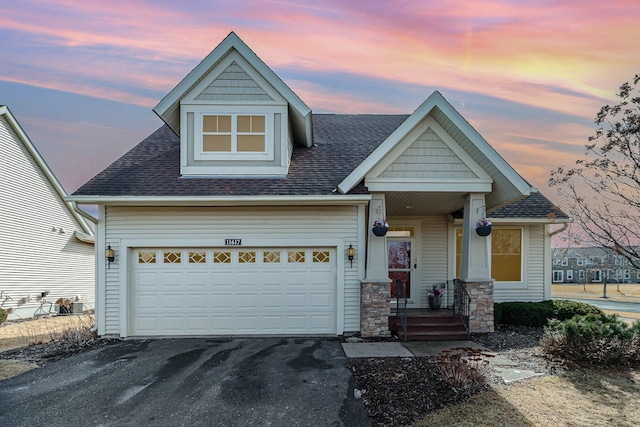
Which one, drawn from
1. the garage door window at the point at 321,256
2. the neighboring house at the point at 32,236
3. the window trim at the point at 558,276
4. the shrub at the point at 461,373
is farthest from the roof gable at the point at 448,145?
the window trim at the point at 558,276

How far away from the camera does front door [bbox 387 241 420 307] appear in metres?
11.8

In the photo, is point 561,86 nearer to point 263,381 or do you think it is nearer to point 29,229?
point 263,381

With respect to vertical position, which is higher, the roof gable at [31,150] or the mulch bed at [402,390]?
the roof gable at [31,150]

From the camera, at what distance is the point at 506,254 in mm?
12320

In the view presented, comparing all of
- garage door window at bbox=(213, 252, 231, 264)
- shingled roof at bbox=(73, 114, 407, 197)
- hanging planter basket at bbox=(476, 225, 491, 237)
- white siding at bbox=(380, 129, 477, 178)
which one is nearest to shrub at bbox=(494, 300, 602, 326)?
hanging planter basket at bbox=(476, 225, 491, 237)

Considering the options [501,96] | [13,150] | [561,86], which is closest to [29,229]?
[13,150]

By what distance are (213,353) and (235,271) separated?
2.17 metres

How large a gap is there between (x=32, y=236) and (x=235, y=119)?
1153 cm

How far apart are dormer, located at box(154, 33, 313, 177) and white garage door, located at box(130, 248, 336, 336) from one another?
2160mm

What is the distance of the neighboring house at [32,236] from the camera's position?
14531mm

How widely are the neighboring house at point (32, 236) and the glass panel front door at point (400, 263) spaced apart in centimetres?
1257

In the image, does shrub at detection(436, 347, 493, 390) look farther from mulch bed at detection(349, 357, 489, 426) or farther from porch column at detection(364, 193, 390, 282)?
porch column at detection(364, 193, 390, 282)

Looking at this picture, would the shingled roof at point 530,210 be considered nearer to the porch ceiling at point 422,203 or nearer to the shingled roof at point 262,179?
the shingled roof at point 262,179

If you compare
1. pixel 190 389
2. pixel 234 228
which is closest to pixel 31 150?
pixel 234 228
